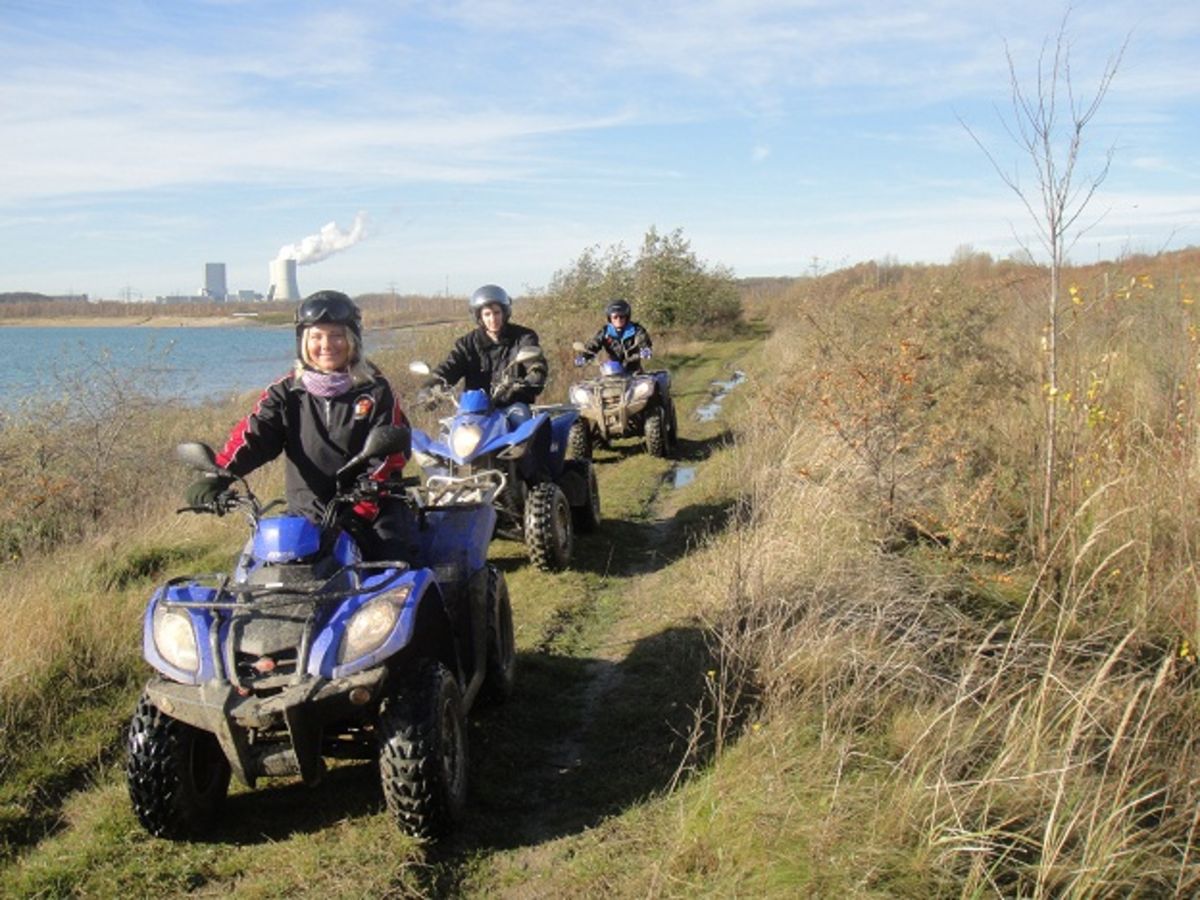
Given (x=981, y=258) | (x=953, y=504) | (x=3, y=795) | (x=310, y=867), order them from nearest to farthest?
(x=310, y=867), (x=3, y=795), (x=953, y=504), (x=981, y=258)

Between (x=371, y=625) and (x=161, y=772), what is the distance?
90 cm

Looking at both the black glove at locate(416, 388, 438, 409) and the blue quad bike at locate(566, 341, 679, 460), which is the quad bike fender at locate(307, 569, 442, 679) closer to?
the black glove at locate(416, 388, 438, 409)

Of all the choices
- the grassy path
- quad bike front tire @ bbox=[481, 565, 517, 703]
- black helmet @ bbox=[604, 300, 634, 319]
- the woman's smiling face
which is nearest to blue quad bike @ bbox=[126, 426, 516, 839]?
the grassy path

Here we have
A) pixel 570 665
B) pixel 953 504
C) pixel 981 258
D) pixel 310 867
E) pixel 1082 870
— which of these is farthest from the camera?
pixel 981 258

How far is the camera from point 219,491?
4008mm

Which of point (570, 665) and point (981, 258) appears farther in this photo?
point (981, 258)

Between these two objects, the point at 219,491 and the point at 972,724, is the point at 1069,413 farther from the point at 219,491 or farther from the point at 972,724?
the point at 219,491

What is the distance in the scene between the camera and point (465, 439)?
7160 mm

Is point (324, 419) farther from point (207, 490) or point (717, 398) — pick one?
point (717, 398)

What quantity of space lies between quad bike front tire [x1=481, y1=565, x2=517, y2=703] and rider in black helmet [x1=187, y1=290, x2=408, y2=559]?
0.60 m

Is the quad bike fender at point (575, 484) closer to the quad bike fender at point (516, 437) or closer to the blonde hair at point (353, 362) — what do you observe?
the quad bike fender at point (516, 437)

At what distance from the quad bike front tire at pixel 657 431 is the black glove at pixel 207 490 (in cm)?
800

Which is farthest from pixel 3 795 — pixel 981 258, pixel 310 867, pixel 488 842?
pixel 981 258

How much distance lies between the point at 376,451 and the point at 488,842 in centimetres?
146
